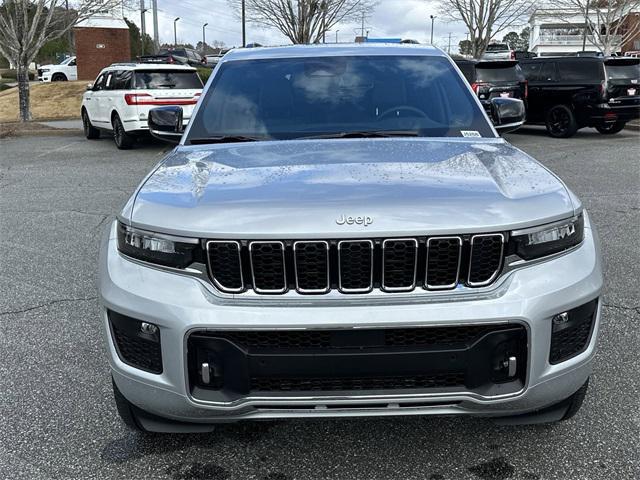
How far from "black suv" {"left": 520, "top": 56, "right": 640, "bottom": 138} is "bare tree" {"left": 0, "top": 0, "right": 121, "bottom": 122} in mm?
12108

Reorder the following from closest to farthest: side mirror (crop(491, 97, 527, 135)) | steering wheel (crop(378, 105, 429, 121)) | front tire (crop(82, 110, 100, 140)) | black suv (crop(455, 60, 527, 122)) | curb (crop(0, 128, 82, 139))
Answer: steering wheel (crop(378, 105, 429, 121))
side mirror (crop(491, 97, 527, 135))
black suv (crop(455, 60, 527, 122))
front tire (crop(82, 110, 100, 140))
curb (crop(0, 128, 82, 139))

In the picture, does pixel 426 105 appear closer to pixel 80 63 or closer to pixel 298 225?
pixel 298 225

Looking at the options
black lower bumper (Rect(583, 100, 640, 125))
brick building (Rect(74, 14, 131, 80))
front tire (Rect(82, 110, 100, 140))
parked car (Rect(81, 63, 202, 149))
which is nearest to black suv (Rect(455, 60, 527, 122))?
black lower bumper (Rect(583, 100, 640, 125))

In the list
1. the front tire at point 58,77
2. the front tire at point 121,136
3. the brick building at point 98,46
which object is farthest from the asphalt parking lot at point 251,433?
the front tire at point 58,77

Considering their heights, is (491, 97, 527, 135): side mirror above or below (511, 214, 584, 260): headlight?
above

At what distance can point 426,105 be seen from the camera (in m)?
3.76

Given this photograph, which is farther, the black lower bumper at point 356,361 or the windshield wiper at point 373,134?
the windshield wiper at point 373,134

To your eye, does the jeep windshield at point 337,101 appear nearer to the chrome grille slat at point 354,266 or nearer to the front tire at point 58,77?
the chrome grille slat at point 354,266

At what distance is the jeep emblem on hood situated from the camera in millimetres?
2250

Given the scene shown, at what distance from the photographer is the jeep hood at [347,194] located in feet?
7.40

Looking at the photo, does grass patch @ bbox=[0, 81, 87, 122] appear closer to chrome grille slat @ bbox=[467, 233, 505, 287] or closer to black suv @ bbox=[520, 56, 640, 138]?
black suv @ bbox=[520, 56, 640, 138]

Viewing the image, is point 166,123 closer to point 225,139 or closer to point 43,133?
point 225,139

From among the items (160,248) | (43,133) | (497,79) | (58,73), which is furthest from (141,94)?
(58,73)

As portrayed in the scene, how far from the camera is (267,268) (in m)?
2.28
